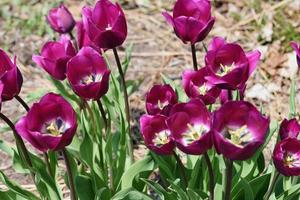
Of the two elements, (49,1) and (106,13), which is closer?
(106,13)

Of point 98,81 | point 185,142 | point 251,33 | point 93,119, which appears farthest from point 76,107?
point 251,33

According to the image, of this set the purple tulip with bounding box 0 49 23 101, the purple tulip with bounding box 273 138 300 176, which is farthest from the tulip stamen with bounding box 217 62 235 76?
→ the purple tulip with bounding box 0 49 23 101

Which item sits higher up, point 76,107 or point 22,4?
point 76,107

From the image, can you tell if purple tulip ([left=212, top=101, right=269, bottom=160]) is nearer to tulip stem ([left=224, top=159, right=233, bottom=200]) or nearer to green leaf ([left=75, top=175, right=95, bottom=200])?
tulip stem ([left=224, top=159, right=233, bottom=200])

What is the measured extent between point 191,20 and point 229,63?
179mm

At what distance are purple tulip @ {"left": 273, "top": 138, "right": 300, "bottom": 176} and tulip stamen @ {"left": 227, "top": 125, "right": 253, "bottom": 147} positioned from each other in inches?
5.4

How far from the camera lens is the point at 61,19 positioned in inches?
103

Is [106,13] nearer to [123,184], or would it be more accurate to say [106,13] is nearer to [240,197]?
[123,184]

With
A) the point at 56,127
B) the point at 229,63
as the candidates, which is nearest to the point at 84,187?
the point at 56,127

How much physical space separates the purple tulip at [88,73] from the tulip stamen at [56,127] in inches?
3.8

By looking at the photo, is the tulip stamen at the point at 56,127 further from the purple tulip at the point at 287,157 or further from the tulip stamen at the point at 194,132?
the purple tulip at the point at 287,157

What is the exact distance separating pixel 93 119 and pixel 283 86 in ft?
4.44

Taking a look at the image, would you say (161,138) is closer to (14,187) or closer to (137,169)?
(137,169)

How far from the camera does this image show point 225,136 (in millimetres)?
1559
